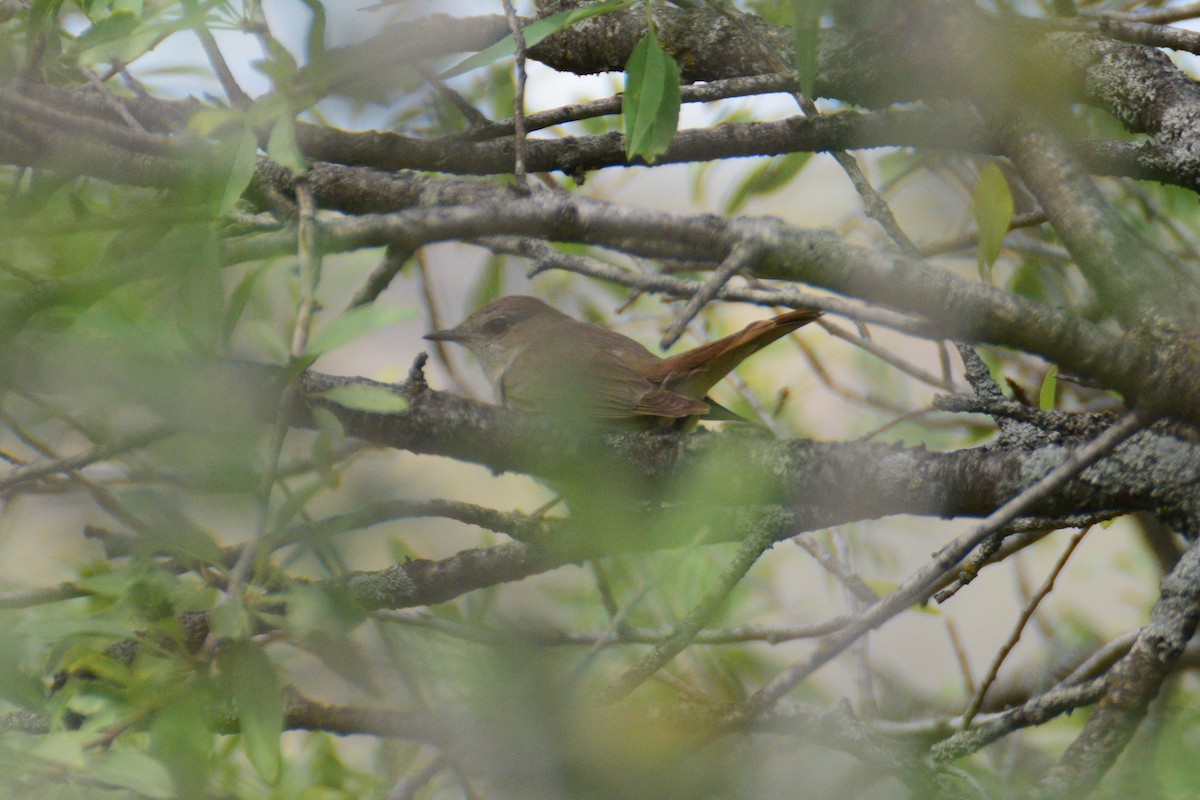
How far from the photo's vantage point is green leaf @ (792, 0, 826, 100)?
1.37 metres

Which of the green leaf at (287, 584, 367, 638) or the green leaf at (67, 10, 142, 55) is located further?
the green leaf at (67, 10, 142, 55)

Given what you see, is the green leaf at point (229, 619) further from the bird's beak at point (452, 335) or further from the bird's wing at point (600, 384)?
the bird's beak at point (452, 335)

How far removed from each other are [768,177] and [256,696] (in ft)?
9.18

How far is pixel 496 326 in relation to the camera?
4750 mm

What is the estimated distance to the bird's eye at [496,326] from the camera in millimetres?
4733

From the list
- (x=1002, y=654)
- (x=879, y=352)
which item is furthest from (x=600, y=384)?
(x=1002, y=654)

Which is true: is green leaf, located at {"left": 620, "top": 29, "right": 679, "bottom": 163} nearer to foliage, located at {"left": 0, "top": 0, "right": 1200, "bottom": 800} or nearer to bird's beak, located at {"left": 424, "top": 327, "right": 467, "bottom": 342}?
foliage, located at {"left": 0, "top": 0, "right": 1200, "bottom": 800}

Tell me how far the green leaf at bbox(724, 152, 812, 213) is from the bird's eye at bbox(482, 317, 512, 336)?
4.86 feet

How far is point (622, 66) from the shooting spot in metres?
3.02

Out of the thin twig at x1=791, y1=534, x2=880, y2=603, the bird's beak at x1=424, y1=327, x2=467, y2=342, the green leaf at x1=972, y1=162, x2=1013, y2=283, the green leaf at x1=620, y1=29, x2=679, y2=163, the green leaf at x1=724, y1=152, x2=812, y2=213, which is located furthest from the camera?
the bird's beak at x1=424, y1=327, x2=467, y2=342

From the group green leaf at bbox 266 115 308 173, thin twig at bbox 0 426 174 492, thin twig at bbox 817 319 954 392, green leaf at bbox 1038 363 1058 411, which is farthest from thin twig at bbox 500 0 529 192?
green leaf at bbox 1038 363 1058 411

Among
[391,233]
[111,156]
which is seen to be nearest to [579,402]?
[391,233]

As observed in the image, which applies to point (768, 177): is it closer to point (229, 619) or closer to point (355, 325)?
point (355, 325)

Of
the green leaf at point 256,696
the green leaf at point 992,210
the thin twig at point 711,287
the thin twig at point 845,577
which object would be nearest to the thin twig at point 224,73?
the thin twig at point 711,287
